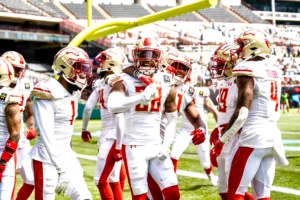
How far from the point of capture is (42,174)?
4.08 m

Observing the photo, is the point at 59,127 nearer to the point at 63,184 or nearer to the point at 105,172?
the point at 63,184

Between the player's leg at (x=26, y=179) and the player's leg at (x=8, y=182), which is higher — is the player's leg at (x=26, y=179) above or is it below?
below

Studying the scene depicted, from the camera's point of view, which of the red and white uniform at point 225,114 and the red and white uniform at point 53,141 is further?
the red and white uniform at point 225,114

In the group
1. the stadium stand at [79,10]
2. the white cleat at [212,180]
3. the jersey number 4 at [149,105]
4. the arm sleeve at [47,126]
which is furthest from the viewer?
the stadium stand at [79,10]

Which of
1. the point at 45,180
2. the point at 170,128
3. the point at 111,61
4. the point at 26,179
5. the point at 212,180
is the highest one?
the point at 111,61

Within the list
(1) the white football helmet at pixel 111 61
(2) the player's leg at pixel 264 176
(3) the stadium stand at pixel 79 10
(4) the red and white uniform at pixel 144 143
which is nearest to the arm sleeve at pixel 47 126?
(4) the red and white uniform at pixel 144 143

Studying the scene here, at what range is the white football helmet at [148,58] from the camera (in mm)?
4234

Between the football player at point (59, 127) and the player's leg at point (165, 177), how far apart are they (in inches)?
21.1

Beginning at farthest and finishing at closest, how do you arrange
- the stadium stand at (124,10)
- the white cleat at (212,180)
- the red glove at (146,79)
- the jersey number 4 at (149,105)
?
the stadium stand at (124,10), the white cleat at (212,180), the jersey number 4 at (149,105), the red glove at (146,79)

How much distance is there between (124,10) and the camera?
126 feet

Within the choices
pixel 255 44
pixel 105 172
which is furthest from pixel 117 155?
pixel 255 44

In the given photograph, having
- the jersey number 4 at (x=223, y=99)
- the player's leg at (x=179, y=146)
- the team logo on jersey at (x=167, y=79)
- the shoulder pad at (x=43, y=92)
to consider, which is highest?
the team logo on jersey at (x=167, y=79)

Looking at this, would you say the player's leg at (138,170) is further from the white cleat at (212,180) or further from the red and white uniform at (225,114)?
the white cleat at (212,180)

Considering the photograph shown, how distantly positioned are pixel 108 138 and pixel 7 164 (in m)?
1.51
